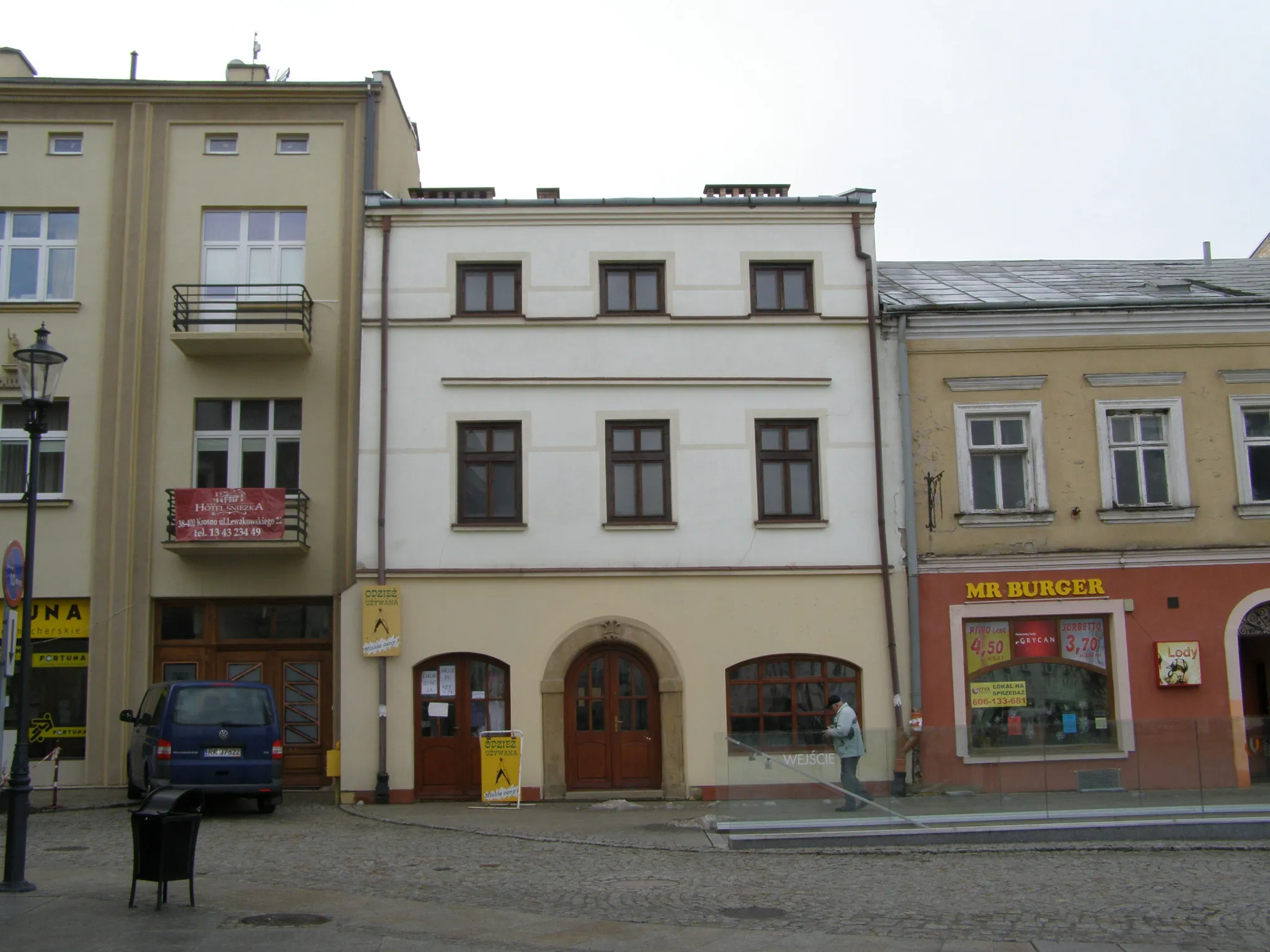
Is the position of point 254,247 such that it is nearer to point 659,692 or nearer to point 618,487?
point 618,487

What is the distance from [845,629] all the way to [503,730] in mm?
5526

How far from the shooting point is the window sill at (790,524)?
19797mm

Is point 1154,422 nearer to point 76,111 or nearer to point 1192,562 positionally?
point 1192,562

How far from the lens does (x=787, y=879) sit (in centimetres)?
1248

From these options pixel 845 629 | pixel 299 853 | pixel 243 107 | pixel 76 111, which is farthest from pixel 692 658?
pixel 76 111

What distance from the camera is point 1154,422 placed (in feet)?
67.1

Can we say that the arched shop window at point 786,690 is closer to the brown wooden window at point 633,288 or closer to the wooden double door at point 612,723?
the wooden double door at point 612,723

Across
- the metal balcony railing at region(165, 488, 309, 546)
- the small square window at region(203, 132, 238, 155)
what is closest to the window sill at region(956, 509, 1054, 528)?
the metal balcony railing at region(165, 488, 309, 546)

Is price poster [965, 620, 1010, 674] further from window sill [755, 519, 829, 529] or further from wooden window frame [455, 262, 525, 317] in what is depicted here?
wooden window frame [455, 262, 525, 317]

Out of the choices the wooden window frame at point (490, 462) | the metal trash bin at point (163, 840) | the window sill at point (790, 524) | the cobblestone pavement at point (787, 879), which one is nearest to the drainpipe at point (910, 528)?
the window sill at point (790, 524)

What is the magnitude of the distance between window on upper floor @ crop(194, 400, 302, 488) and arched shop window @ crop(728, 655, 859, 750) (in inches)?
315

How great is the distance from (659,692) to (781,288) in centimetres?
690

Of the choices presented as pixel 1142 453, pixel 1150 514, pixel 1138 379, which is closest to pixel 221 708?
pixel 1150 514

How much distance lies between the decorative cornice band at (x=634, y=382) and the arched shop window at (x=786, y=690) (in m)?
4.35
